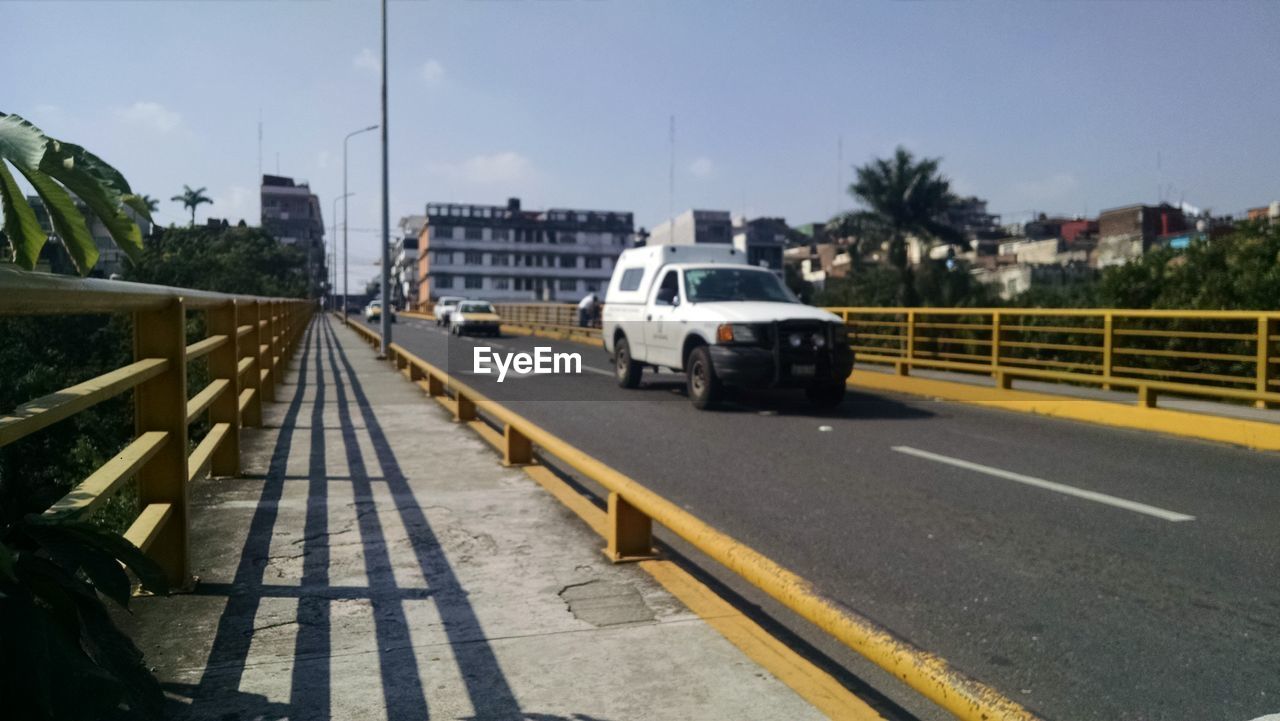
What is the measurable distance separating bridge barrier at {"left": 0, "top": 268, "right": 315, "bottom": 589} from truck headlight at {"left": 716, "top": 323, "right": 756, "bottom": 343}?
689cm

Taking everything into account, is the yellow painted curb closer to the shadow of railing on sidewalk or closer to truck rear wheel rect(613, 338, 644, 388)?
truck rear wheel rect(613, 338, 644, 388)

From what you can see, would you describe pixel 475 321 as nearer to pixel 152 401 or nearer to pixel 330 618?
pixel 152 401

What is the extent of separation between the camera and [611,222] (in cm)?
13275

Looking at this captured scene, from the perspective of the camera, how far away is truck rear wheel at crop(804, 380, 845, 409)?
1344 cm

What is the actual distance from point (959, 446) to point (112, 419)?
7.48 metres

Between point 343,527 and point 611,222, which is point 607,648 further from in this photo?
point 611,222

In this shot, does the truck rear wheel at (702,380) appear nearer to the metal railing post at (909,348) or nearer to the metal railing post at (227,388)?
the metal railing post at (909,348)

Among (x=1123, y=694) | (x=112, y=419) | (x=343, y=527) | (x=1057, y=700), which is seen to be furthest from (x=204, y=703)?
(x=112, y=419)

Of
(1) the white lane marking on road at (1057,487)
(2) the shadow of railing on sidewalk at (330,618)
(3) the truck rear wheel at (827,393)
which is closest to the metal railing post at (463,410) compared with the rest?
(2) the shadow of railing on sidewalk at (330,618)

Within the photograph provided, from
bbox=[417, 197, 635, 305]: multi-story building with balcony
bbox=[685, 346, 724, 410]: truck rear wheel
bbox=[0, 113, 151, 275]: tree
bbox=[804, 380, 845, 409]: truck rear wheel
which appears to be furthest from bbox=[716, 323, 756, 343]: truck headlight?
bbox=[417, 197, 635, 305]: multi-story building with balcony

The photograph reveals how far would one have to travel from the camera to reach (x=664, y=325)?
1476 cm

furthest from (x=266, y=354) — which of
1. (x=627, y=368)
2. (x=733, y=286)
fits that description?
(x=733, y=286)

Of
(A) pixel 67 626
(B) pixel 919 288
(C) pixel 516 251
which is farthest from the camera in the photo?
(C) pixel 516 251

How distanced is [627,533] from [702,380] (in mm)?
8097
